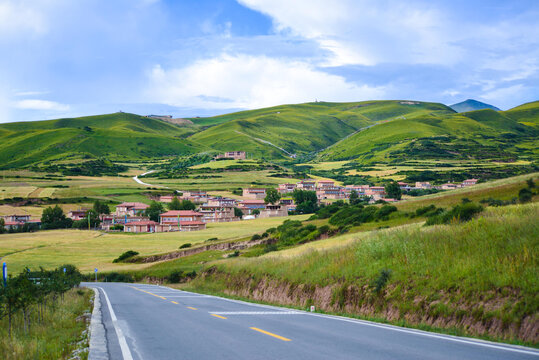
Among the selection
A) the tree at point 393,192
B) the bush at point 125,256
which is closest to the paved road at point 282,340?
the bush at point 125,256

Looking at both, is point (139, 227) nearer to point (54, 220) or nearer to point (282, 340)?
point (54, 220)

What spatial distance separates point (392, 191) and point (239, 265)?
12502 centimetres

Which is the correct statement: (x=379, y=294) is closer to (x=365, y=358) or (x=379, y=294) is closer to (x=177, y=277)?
(x=365, y=358)

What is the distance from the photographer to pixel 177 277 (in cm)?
4897

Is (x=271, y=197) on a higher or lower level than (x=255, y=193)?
lower

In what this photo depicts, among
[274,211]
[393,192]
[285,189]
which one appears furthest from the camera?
[285,189]

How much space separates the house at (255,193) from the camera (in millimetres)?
180750

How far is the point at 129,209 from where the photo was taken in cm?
14900

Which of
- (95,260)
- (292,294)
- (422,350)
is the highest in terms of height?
(422,350)

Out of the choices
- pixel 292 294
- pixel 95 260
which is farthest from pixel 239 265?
pixel 95 260

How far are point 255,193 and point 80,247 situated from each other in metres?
101

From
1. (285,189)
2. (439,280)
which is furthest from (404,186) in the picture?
(439,280)

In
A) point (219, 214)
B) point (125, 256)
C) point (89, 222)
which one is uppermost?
point (219, 214)

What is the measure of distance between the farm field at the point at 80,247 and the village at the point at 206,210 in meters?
20.7
